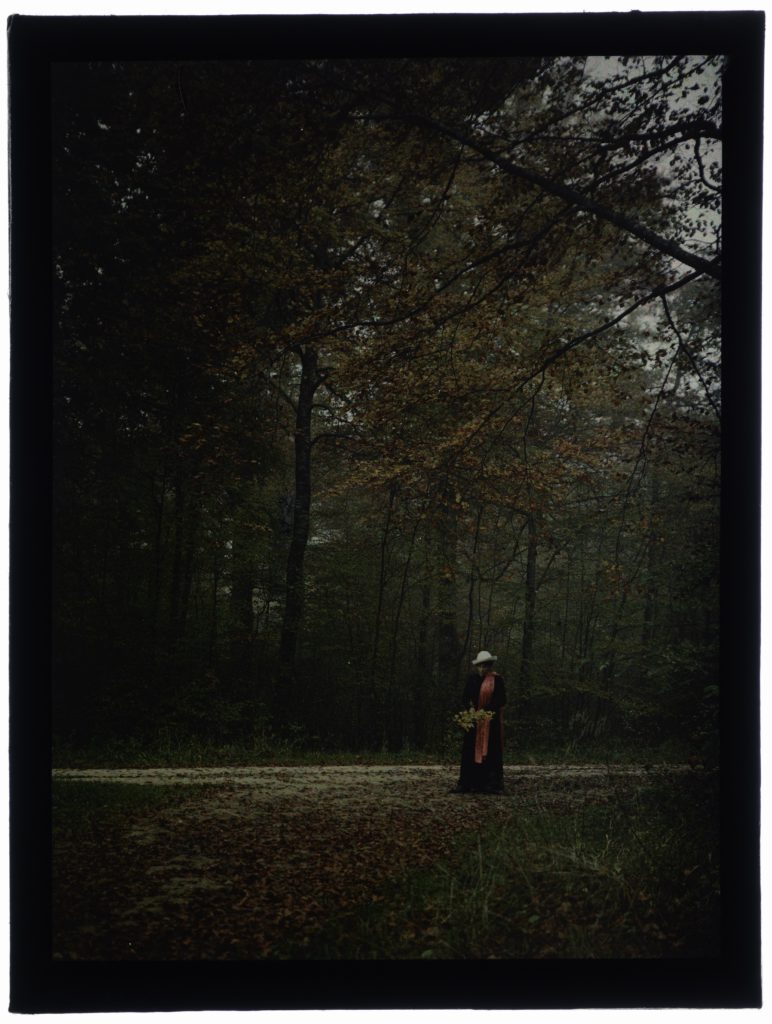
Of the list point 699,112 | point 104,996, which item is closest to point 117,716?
point 104,996

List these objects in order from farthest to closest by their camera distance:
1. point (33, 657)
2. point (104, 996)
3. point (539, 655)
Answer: point (539, 655) < point (33, 657) < point (104, 996)

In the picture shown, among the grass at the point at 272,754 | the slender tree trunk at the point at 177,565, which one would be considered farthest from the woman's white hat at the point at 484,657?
the slender tree trunk at the point at 177,565

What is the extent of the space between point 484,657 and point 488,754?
67cm

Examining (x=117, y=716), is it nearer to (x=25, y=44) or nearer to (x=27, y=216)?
(x=27, y=216)

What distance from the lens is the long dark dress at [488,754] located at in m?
4.90

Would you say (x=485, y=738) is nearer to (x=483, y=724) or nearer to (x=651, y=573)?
(x=483, y=724)

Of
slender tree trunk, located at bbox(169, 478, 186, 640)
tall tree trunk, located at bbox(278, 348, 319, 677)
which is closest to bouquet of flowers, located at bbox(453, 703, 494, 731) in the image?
tall tree trunk, located at bbox(278, 348, 319, 677)

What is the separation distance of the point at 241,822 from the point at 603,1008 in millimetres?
2495

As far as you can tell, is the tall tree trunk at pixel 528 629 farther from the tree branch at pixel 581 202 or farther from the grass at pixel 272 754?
the tree branch at pixel 581 202

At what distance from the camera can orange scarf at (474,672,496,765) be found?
4.89 meters

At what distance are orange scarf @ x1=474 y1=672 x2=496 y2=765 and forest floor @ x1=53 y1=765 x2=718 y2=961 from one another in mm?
238

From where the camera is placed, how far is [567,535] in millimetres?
5016

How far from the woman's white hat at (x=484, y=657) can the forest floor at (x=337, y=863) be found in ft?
2.59

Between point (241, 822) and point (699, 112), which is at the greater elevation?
point (699, 112)
